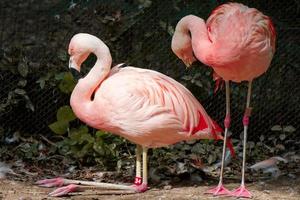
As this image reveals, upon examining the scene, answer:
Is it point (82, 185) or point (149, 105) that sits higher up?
point (149, 105)

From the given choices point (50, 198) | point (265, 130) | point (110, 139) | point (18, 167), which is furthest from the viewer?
point (265, 130)

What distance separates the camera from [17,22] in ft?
17.5

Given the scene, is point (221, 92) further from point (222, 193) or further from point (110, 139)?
point (222, 193)

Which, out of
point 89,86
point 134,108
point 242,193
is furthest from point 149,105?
point 242,193

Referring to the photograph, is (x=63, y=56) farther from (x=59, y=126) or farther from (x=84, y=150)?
(x=84, y=150)

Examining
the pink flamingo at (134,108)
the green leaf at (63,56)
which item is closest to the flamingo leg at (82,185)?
the pink flamingo at (134,108)

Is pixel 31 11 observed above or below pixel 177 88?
above

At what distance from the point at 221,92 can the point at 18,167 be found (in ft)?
5.31

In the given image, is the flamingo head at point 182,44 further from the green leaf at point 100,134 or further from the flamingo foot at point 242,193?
the green leaf at point 100,134

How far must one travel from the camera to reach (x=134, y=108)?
12.8 feet

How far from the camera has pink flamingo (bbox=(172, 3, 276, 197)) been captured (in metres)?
3.95

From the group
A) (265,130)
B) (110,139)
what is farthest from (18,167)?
(265,130)

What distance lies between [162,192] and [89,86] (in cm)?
74

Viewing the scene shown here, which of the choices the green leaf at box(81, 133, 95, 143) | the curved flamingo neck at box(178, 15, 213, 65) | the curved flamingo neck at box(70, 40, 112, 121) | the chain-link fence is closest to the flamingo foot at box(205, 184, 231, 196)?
the curved flamingo neck at box(178, 15, 213, 65)
